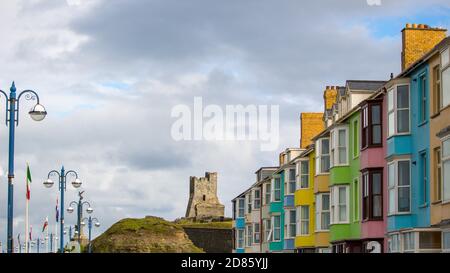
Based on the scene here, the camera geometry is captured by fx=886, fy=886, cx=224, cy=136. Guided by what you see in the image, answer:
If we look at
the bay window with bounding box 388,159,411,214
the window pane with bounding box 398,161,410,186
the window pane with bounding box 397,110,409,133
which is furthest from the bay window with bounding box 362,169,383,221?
the window pane with bounding box 397,110,409,133

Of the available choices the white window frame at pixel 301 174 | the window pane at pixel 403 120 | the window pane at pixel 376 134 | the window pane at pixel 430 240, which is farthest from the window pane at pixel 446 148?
the white window frame at pixel 301 174

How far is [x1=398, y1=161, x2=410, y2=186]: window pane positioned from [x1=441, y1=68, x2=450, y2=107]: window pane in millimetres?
6115

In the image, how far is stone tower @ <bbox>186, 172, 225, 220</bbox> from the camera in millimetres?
193375

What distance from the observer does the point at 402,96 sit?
3950cm

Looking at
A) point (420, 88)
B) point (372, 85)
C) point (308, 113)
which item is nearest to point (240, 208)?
point (308, 113)

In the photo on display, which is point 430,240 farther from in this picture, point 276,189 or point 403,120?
point 276,189

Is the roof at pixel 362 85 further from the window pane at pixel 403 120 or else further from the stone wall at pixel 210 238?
the stone wall at pixel 210 238

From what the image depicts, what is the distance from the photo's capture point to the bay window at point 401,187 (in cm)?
3862

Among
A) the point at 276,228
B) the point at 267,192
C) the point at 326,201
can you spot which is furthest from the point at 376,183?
the point at 267,192

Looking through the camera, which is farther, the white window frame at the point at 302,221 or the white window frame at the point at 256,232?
the white window frame at the point at 256,232

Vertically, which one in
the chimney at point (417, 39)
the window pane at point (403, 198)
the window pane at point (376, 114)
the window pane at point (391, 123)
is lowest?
the window pane at point (403, 198)

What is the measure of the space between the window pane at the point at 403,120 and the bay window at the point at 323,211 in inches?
624
